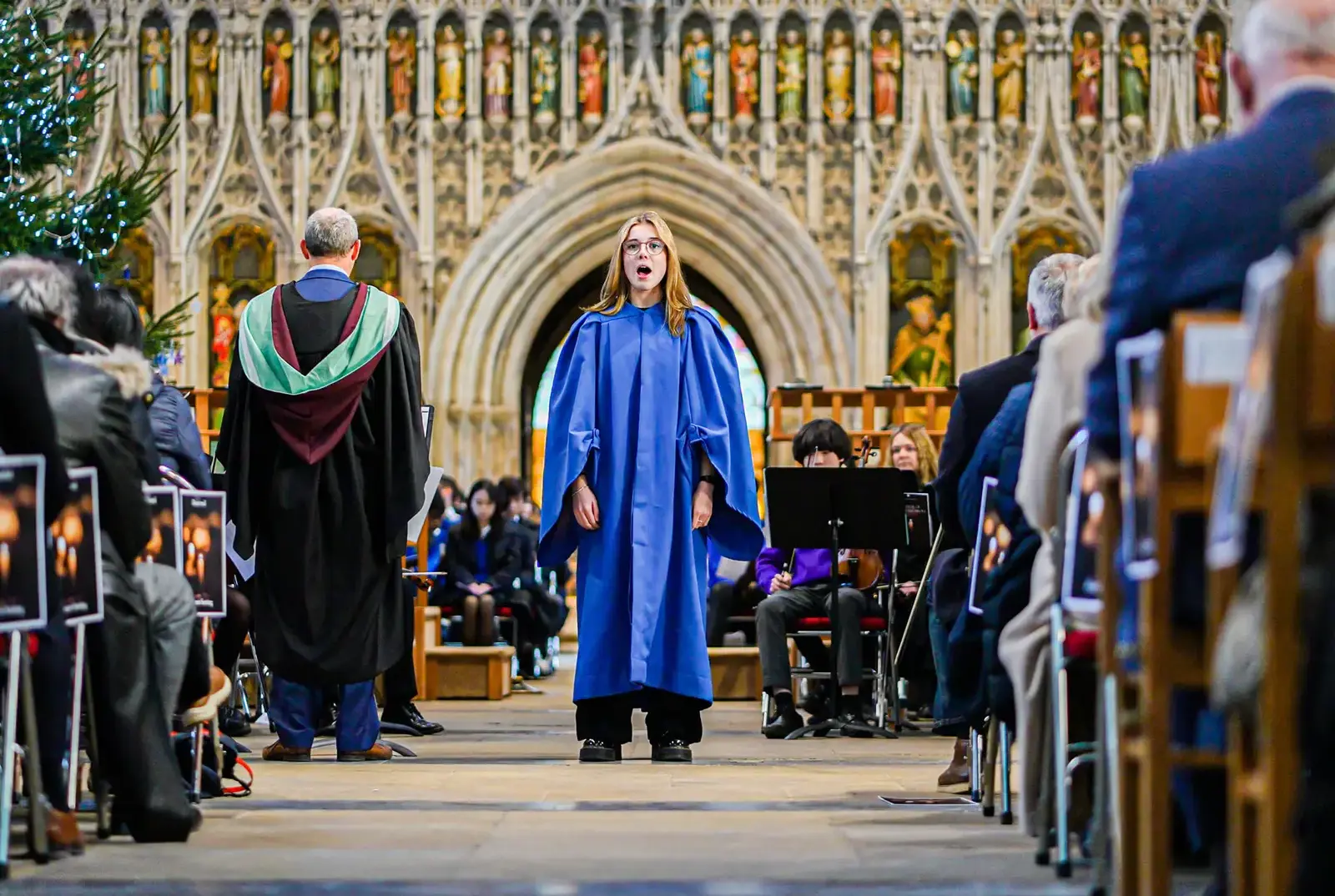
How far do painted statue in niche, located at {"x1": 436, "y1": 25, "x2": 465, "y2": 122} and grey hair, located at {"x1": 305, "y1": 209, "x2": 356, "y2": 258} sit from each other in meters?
9.16

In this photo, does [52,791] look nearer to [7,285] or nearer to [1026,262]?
[7,285]

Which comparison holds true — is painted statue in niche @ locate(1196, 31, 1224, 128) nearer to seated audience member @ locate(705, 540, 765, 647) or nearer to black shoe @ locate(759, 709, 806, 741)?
seated audience member @ locate(705, 540, 765, 647)

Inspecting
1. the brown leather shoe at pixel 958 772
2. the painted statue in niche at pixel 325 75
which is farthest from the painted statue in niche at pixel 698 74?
the brown leather shoe at pixel 958 772

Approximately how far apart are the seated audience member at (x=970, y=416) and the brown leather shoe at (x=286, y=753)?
8.44ft

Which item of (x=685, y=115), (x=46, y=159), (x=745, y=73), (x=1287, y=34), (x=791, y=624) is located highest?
(x=745, y=73)

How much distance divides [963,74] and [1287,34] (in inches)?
529

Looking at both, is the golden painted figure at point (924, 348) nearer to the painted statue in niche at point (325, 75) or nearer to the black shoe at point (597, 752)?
the painted statue in niche at point (325, 75)

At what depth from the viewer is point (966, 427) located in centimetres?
591

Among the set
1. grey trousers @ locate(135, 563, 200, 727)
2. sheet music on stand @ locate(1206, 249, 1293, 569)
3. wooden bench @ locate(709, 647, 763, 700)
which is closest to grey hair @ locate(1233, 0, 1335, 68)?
sheet music on stand @ locate(1206, 249, 1293, 569)

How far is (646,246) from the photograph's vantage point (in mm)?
7340

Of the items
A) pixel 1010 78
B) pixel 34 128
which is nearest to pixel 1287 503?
pixel 34 128

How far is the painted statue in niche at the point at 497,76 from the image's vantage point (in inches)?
651

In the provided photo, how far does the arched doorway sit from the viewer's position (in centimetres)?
1788

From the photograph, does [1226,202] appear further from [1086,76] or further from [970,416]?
[1086,76]
